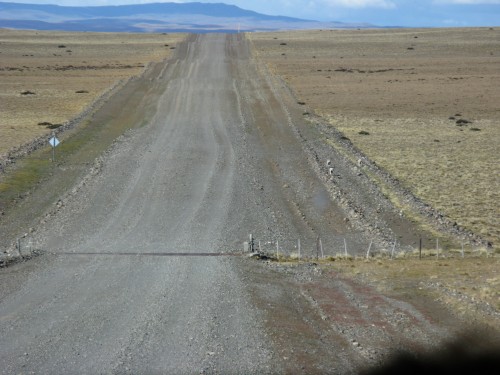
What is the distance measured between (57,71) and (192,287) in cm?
6990

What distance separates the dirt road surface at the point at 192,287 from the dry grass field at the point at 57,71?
13.8m

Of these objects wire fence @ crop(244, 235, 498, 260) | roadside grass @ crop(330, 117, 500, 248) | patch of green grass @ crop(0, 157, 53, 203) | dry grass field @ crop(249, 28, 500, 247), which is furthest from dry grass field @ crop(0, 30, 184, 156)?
roadside grass @ crop(330, 117, 500, 248)

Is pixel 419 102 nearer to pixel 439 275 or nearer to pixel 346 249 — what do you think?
pixel 346 249

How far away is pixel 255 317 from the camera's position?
14.9m

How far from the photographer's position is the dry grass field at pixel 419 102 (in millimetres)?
31297

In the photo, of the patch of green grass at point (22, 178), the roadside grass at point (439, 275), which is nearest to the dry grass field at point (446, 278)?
the roadside grass at point (439, 275)

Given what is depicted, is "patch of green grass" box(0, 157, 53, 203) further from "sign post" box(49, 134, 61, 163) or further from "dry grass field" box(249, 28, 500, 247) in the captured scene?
"dry grass field" box(249, 28, 500, 247)

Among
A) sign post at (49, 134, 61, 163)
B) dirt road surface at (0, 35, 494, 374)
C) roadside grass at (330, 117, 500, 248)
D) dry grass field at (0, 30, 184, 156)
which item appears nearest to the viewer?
dirt road surface at (0, 35, 494, 374)

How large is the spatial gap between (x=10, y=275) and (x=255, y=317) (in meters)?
7.80

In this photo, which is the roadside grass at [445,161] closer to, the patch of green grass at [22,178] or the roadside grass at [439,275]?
the roadside grass at [439,275]

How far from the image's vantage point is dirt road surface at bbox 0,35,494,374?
12984 mm

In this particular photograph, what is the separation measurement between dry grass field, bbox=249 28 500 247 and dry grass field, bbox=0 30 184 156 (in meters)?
20.3

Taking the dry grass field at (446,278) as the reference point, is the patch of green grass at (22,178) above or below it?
below

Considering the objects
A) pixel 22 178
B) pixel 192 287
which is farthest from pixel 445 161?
pixel 192 287
